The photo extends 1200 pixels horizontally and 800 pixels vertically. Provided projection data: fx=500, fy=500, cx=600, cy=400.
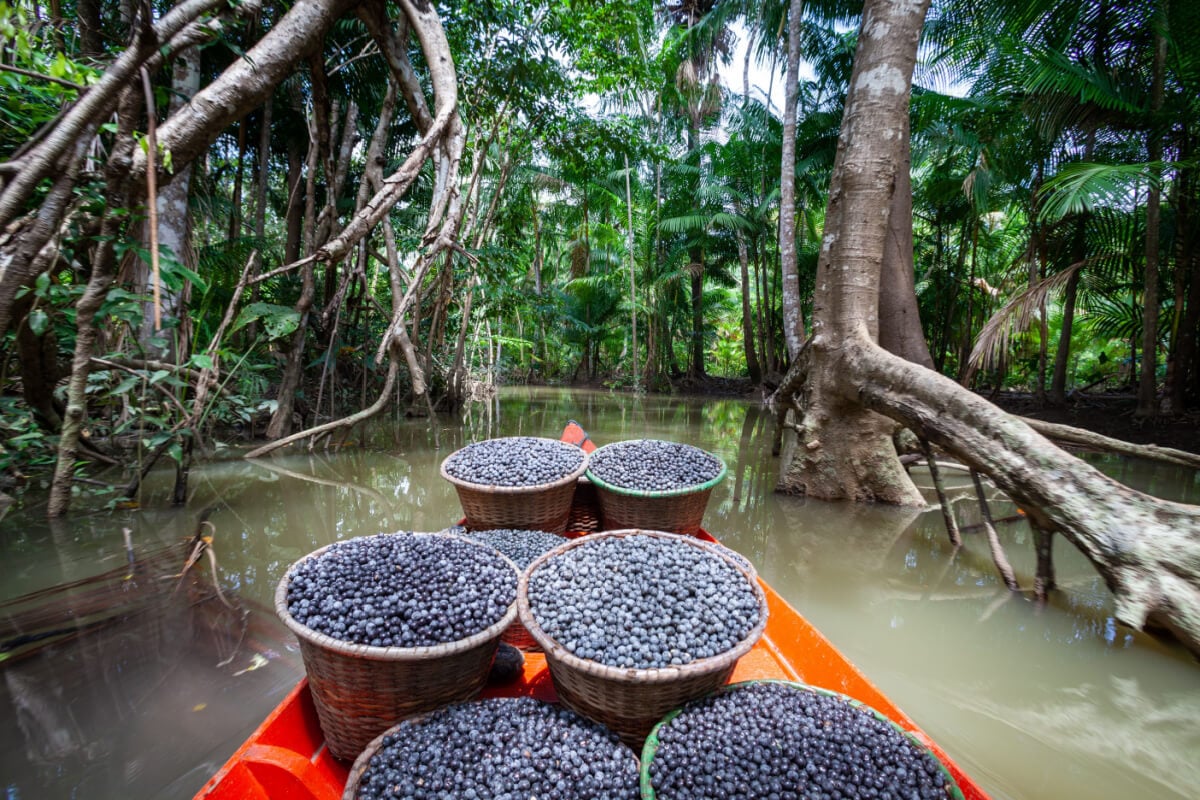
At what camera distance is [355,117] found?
6.76 m

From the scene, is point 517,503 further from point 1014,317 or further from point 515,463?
point 1014,317

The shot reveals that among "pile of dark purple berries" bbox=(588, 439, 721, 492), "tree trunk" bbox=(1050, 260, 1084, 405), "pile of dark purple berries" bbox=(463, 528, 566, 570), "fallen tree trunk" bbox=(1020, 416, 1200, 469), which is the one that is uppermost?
"tree trunk" bbox=(1050, 260, 1084, 405)

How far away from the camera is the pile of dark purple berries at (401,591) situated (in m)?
1.28

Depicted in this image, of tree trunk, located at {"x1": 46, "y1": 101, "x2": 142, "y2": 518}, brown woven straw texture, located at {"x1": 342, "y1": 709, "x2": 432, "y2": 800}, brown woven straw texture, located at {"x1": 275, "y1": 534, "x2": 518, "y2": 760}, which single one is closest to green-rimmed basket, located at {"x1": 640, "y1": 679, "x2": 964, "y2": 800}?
brown woven straw texture, located at {"x1": 275, "y1": 534, "x2": 518, "y2": 760}

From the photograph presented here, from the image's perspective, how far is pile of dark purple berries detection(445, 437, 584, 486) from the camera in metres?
2.37

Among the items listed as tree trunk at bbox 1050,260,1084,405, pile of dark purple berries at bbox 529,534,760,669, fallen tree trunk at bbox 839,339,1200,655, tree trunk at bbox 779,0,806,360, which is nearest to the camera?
pile of dark purple berries at bbox 529,534,760,669

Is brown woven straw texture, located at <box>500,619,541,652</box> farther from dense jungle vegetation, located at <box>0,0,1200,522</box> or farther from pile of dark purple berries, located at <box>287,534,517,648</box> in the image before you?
dense jungle vegetation, located at <box>0,0,1200,522</box>

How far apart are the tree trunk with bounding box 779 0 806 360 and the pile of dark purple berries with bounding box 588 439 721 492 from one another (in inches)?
216

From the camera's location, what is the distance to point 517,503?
2305 millimetres

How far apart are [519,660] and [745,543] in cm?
225

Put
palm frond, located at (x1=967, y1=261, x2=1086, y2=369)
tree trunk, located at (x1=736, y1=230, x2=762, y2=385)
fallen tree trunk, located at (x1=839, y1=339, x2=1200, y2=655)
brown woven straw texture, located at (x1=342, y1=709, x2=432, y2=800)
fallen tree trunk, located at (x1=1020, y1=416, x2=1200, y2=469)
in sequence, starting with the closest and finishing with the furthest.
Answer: brown woven straw texture, located at (x1=342, y1=709, x2=432, y2=800) → fallen tree trunk, located at (x1=839, y1=339, x2=1200, y2=655) → fallen tree trunk, located at (x1=1020, y1=416, x2=1200, y2=469) → palm frond, located at (x1=967, y1=261, x2=1086, y2=369) → tree trunk, located at (x1=736, y1=230, x2=762, y2=385)

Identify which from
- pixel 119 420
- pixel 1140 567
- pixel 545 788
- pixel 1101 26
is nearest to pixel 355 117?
pixel 119 420

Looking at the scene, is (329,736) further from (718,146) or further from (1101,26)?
(718,146)

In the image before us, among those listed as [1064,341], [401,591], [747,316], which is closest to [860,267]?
[401,591]
